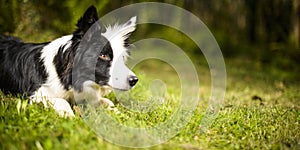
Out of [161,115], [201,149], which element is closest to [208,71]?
[161,115]

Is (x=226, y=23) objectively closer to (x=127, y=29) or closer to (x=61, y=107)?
(x=127, y=29)

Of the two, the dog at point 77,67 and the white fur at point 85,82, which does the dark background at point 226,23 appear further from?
the white fur at point 85,82

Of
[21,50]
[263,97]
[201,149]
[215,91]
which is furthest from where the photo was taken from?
[215,91]

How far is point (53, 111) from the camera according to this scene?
430 centimetres

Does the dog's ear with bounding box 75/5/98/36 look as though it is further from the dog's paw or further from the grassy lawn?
the grassy lawn

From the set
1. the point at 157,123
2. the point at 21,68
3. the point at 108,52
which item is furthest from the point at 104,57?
the point at 21,68

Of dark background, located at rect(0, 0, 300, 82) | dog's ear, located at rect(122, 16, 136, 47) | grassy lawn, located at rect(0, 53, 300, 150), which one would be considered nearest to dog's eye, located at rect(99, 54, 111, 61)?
dog's ear, located at rect(122, 16, 136, 47)

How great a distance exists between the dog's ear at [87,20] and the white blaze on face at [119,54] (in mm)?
230

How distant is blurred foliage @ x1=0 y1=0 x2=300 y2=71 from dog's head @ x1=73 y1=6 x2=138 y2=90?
3095 mm

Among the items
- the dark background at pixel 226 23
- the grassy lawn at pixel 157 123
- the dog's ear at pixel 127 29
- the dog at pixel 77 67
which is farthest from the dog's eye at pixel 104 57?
the dark background at pixel 226 23

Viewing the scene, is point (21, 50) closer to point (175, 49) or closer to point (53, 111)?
point (53, 111)

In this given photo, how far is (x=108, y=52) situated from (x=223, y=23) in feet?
37.5

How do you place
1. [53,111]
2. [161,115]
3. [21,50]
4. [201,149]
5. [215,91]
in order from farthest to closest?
1. [215,91]
2. [21,50]
3. [161,115]
4. [53,111]
5. [201,149]

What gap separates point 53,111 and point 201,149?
1.62 m
